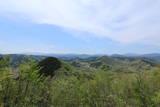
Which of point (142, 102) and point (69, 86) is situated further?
point (69, 86)

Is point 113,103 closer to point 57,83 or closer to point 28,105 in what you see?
point 57,83

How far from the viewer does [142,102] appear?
11641 mm

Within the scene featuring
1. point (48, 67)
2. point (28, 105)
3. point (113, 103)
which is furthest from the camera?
point (48, 67)

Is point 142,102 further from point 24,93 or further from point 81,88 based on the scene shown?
point 24,93

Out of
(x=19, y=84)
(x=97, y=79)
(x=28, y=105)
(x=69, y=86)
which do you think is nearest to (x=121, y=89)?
(x=97, y=79)

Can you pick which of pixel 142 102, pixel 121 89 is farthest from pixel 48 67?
pixel 142 102

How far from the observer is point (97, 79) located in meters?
14.1

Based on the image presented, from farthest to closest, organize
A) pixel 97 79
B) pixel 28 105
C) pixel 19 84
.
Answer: pixel 97 79 → pixel 28 105 → pixel 19 84

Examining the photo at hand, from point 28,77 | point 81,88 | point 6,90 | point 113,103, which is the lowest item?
point 113,103

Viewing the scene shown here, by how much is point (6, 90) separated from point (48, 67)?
3277 centimetres

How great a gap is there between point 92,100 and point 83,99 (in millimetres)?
942

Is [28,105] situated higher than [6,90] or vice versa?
[6,90]

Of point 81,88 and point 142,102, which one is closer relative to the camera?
point 142,102

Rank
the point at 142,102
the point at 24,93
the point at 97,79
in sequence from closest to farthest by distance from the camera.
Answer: the point at 24,93
the point at 142,102
the point at 97,79
